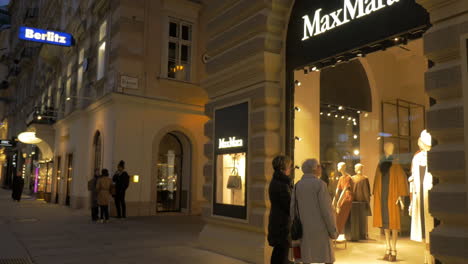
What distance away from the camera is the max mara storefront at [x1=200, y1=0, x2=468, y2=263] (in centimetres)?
424

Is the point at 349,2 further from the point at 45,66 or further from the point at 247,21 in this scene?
the point at 45,66

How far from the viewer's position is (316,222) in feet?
15.1

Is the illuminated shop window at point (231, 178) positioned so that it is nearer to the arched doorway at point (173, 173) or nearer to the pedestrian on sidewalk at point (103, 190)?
the pedestrian on sidewalk at point (103, 190)

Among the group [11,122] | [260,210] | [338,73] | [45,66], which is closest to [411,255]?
[260,210]

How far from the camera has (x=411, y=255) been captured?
24.9 ft

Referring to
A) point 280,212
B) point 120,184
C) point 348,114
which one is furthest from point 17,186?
point 280,212

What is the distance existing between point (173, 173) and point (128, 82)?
3977mm

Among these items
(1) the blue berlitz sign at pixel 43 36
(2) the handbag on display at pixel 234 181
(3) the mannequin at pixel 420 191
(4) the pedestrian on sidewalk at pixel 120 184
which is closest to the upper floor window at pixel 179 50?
(1) the blue berlitz sign at pixel 43 36

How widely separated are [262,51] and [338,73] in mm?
3702

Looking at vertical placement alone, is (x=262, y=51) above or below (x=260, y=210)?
above

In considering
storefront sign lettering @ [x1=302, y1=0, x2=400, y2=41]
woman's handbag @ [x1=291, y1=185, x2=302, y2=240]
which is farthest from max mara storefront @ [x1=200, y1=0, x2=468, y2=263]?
woman's handbag @ [x1=291, y1=185, x2=302, y2=240]

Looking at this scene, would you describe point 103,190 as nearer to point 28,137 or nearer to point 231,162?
point 231,162

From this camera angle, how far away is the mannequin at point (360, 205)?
8867 millimetres

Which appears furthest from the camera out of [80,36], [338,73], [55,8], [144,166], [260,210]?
[55,8]
